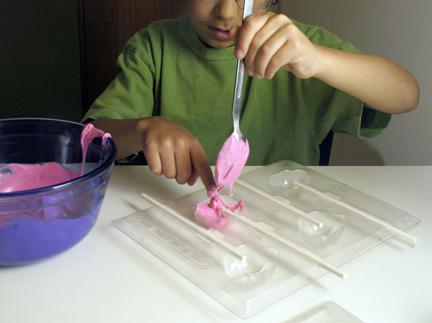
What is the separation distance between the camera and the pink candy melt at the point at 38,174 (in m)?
0.62

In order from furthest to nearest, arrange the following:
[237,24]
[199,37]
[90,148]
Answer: [199,37]
[237,24]
[90,148]

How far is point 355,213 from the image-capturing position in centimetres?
63

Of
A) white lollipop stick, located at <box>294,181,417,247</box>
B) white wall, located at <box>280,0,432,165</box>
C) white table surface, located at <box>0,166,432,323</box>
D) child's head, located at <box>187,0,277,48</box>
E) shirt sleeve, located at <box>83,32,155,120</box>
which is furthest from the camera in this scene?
white wall, located at <box>280,0,432,165</box>

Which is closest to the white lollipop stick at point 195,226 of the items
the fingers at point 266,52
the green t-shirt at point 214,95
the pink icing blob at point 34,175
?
the pink icing blob at point 34,175

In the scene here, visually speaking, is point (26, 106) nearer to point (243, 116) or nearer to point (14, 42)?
point (14, 42)

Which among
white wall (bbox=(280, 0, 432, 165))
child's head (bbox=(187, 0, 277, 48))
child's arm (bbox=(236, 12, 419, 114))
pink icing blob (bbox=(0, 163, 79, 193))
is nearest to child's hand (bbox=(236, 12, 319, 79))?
child's arm (bbox=(236, 12, 419, 114))

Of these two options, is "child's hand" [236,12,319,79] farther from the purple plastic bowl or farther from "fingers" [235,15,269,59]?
the purple plastic bowl

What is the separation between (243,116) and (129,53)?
25 centimetres

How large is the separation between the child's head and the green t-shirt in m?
0.05

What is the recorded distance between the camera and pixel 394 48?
3.61 ft

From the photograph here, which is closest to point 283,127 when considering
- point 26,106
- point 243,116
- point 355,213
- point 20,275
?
point 243,116

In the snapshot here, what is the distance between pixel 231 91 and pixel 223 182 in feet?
1.12

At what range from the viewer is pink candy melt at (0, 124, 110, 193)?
2.05 feet

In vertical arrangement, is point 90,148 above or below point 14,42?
above
